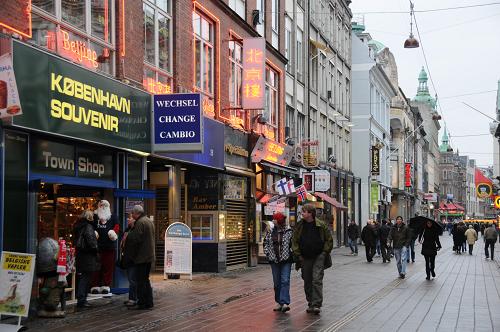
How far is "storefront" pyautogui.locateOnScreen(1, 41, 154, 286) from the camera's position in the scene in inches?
460

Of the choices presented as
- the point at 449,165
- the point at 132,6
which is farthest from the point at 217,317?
the point at 449,165

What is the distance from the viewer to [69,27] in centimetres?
1386

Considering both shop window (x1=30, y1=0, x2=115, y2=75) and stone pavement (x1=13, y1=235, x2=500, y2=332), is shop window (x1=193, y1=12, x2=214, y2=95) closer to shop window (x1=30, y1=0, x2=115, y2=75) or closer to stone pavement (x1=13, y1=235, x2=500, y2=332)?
shop window (x1=30, y1=0, x2=115, y2=75)

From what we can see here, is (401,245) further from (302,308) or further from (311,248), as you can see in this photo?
(311,248)

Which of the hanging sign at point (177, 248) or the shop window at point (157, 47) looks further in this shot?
the hanging sign at point (177, 248)

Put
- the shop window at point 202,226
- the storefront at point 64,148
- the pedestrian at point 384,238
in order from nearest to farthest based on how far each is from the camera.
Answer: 1. the storefront at point 64,148
2. the shop window at point 202,226
3. the pedestrian at point 384,238

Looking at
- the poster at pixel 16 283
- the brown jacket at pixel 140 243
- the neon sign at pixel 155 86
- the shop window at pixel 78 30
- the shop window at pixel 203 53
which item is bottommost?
the poster at pixel 16 283

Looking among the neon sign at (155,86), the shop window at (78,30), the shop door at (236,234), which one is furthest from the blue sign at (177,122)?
the shop door at (236,234)

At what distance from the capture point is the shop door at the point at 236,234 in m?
22.8

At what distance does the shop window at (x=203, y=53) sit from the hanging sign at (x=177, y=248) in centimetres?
468

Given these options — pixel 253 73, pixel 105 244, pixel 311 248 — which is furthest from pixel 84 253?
pixel 253 73

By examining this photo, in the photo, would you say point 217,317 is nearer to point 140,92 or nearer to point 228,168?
point 140,92

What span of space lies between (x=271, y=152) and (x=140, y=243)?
14.1 m

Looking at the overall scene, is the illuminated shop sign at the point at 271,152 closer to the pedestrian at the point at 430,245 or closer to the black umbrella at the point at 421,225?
the black umbrella at the point at 421,225
